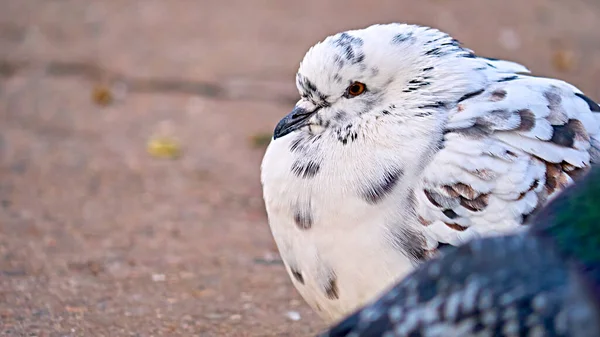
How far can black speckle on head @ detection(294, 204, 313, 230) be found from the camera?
342 cm

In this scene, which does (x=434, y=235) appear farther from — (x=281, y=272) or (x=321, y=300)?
(x=281, y=272)

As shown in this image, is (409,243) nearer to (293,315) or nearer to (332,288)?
(332,288)

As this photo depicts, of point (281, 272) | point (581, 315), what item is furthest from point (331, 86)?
point (581, 315)

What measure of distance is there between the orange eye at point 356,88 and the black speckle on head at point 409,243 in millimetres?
578

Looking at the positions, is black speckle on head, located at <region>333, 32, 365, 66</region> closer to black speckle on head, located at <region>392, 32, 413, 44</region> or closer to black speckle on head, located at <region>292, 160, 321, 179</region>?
black speckle on head, located at <region>392, 32, 413, 44</region>

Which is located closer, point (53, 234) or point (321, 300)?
point (321, 300)

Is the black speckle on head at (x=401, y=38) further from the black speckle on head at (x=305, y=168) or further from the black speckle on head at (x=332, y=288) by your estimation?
the black speckle on head at (x=332, y=288)

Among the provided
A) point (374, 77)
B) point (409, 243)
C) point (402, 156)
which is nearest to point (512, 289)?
point (409, 243)

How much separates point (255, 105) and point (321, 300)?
12.7ft

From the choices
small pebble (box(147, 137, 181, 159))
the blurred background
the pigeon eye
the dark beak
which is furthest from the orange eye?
small pebble (box(147, 137, 181, 159))

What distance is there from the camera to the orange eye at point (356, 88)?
3582mm

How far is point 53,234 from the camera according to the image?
16.6ft

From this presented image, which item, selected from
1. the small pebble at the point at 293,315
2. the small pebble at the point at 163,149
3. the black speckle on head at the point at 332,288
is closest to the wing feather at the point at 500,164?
the black speckle on head at the point at 332,288

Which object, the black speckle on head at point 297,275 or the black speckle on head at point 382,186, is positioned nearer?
the black speckle on head at point 382,186
